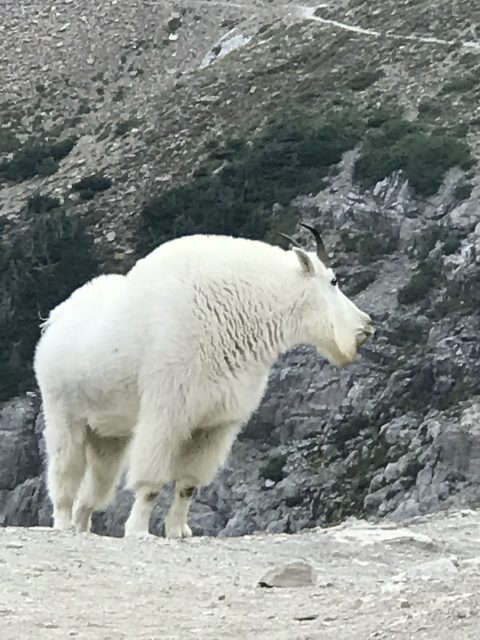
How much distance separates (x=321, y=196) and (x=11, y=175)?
16.2 m

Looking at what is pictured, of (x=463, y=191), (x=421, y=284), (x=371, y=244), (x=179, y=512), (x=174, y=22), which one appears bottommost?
(x=421, y=284)

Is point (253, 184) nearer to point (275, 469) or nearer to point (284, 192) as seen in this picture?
point (284, 192)

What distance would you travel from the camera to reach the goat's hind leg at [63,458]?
10703 millimetres

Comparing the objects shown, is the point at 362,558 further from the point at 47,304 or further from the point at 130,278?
the point at 47,304

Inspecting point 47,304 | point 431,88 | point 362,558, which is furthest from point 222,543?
point 431,88

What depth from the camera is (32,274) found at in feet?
149

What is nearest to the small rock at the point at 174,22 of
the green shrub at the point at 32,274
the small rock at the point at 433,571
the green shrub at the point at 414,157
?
the green shrub at the point at 32,274

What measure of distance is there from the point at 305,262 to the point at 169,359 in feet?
5.55

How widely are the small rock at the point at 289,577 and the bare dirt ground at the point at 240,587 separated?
9cm

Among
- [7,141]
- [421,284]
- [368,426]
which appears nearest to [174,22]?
[7,141]

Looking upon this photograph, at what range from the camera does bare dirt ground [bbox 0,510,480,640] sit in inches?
238

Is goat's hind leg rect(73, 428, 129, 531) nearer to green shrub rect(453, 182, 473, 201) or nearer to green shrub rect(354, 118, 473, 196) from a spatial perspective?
green shrub rect(453, 182, 473, 201)

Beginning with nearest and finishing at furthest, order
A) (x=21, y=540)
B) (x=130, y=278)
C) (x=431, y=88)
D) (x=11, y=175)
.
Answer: (x=21, y=540) < (x=130, y=278) < (x=431, y=88) < (x=11, y=175)

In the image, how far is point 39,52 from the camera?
2753 inches
